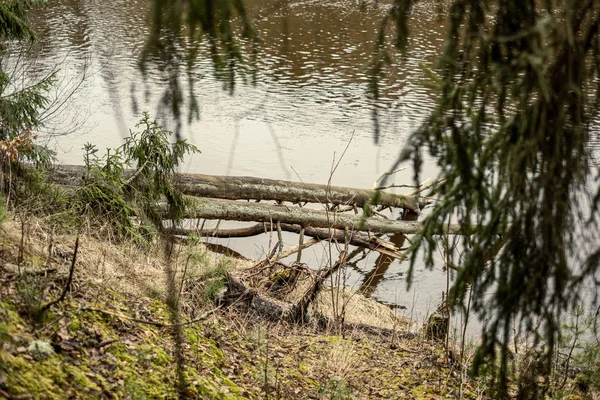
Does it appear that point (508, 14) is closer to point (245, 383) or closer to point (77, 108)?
point (245, 383)

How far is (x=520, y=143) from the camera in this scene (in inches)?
109

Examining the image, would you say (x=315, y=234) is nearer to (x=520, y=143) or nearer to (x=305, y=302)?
(x=305, y=302)

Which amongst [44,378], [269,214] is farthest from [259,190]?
[44,378]

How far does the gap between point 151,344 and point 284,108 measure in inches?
452

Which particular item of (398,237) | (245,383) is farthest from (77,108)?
(245,383)

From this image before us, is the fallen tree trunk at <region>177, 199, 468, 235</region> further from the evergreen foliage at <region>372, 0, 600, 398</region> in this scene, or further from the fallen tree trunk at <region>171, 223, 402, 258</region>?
the evergreen foliage at <region>372, 0, 600, 398</region>

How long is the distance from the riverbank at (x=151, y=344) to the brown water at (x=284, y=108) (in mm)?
3814

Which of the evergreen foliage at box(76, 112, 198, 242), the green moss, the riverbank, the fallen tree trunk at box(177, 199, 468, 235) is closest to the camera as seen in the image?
the green moss

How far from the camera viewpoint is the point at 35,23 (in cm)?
1634

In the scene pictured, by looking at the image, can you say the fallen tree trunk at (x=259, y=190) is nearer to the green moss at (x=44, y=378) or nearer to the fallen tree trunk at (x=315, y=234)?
the fallen tree trunk at (x=315, y=234)

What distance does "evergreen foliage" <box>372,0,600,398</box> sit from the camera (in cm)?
279

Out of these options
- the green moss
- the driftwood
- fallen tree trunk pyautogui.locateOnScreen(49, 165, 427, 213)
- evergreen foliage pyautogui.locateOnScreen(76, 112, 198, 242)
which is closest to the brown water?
fallen tree trunk pyautogui.locateOnScreen(49, 165, 427, 213)

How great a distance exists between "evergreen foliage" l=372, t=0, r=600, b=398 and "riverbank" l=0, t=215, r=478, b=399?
2.07 metres

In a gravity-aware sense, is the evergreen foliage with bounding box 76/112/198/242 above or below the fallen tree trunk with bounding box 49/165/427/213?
above
